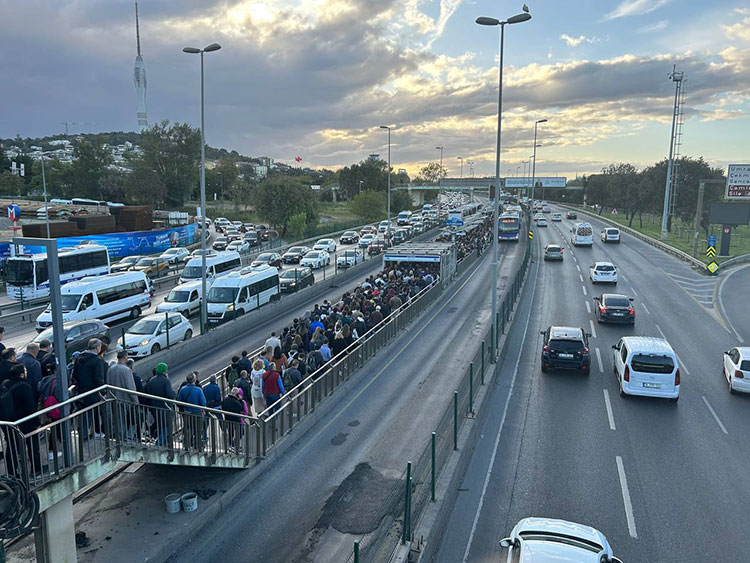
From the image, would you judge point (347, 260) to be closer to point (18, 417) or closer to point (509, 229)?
point (509, 229)

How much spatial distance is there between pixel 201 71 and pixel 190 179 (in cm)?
8186

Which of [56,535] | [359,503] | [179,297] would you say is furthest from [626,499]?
[179,297]

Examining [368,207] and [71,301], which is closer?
[71,301]

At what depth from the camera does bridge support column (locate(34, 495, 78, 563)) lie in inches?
271

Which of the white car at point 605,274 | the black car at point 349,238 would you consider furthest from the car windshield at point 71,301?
the black car at point 349,238

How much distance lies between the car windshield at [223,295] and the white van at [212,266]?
417 centimetres

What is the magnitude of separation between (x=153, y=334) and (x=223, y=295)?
18.3 ft

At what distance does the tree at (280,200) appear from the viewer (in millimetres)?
67688

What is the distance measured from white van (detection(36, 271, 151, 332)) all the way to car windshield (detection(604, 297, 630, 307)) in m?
21.3

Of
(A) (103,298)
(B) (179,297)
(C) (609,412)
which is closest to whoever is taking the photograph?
(C) (609,412)

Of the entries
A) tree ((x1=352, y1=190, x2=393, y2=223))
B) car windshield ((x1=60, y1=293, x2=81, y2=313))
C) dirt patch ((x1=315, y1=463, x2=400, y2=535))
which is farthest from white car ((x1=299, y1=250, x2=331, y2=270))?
tree ((x1=352, y1=190, x2=393, y2=223))

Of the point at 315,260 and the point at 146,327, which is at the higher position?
the point at 315,260

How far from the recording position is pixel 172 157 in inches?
3789

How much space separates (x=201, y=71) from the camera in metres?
21.6
